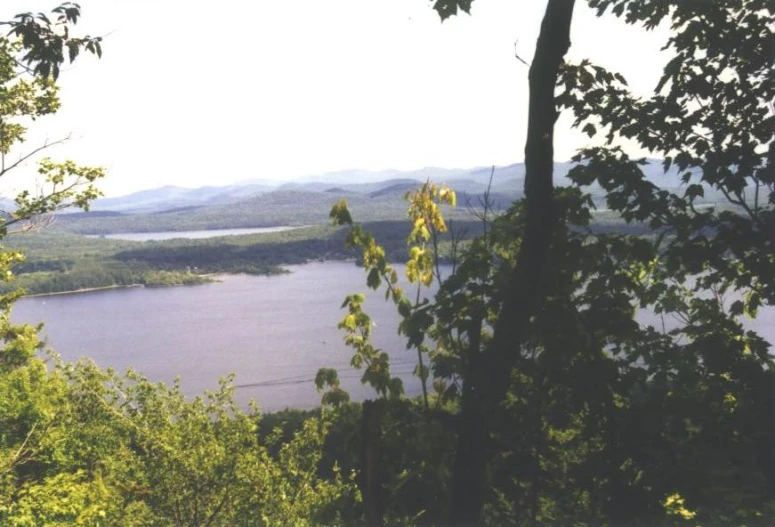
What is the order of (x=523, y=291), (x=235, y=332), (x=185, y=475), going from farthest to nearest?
(x=235, y=332)
(x=185, y=475)
(x=523, y=291)

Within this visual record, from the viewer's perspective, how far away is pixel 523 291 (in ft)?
8.10

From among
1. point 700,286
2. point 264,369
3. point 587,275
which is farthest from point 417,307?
point 264,369

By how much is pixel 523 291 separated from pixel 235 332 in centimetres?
7565

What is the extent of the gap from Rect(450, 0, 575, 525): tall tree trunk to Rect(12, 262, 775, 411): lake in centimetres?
4041

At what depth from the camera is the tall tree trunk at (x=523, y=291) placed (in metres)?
2.46

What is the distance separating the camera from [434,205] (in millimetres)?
2988

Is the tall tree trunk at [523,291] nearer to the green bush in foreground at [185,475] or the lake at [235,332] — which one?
the green bush in foreground at [185,475]

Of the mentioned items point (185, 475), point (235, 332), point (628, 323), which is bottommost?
point (235, 332)

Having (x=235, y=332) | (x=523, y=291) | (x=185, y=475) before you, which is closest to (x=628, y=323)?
(x=523, y=291)

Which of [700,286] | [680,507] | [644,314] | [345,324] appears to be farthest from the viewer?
[644,314]

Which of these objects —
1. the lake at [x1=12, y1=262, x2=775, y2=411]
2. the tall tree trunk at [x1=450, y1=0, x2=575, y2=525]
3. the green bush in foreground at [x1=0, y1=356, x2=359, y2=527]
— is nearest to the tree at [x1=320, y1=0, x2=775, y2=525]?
the tall tree trunk at [x1=450, y1=0, x2=575, y2=525]

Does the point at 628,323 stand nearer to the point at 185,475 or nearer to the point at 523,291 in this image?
the point at 523,291

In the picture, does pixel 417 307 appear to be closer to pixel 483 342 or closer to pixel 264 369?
pixel 483 342

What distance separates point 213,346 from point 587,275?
231ft
